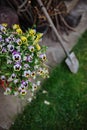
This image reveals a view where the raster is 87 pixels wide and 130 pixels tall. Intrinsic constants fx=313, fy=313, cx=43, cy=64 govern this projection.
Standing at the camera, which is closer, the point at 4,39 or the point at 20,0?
the point at 4,39

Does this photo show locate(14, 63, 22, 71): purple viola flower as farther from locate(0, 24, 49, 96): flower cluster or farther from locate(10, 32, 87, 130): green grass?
locate(10, 32, 87, 130): green grass

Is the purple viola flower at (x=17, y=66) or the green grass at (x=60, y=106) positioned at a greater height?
the purple viola flower at (x=17, y=66)

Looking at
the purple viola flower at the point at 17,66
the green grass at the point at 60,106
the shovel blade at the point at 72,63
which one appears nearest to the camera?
the purple viola flower at the point at 17,66

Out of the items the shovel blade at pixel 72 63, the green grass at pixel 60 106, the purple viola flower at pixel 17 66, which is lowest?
the green grass at pixel 60 106

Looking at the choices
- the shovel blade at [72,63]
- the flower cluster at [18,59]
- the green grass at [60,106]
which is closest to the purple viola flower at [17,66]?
the flower cluster at [18,59]

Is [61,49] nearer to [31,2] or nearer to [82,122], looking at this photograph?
[31,2]

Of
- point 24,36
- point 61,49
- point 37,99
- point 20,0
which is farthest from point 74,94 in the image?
point 20,0

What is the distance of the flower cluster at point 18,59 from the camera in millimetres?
3123

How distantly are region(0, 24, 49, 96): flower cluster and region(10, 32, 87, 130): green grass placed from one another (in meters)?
0.50

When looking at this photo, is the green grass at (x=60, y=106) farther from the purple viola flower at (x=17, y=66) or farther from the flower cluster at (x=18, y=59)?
the purple viola flower at (x=17, y=66)

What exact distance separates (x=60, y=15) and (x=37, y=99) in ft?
4.98

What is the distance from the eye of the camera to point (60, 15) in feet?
15.6

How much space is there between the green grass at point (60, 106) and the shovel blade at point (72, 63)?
6cm

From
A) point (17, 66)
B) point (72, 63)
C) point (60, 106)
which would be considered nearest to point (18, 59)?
point (17, 66)
